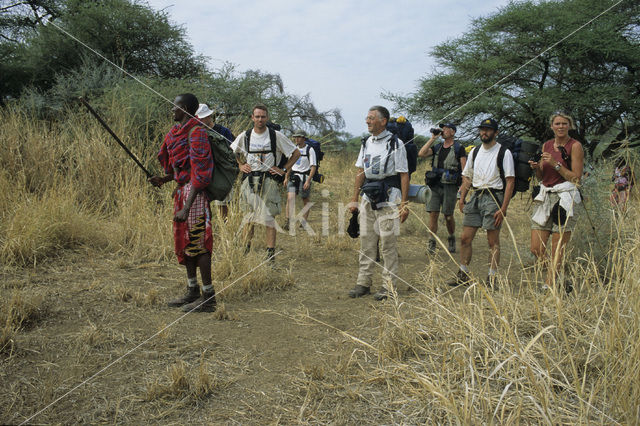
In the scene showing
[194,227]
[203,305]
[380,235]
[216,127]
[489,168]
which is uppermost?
[216,127]

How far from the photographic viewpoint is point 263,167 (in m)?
5.75

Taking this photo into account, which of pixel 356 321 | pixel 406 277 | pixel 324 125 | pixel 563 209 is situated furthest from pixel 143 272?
pixel 324 125

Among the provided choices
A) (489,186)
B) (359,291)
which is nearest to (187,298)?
(359,291)

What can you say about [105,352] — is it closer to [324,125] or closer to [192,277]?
[192,277]

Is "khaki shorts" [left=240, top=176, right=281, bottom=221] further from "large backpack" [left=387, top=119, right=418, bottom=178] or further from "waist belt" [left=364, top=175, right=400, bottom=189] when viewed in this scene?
"large backpack" [left=387, top=119, right=418, bottom=178]

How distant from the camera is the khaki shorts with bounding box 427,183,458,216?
6836mm

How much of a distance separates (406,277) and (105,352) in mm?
3583

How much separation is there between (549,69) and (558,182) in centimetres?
911

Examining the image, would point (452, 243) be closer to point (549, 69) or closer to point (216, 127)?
point (216, 127)

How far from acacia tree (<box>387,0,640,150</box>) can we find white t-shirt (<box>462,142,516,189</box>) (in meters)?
6.52

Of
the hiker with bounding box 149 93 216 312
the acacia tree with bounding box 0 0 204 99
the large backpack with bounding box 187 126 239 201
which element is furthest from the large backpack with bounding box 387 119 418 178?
the acacia tree with bounding box 0 0 204 99

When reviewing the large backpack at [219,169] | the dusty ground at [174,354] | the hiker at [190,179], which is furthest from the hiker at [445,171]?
the hiker at [190,179]

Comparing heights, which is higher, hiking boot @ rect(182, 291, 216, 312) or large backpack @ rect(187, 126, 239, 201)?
large backpack @ rect(187, 126, 239, 201)

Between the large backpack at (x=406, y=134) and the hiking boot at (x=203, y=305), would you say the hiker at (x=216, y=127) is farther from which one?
the large backpack at (x=406, y=134)
